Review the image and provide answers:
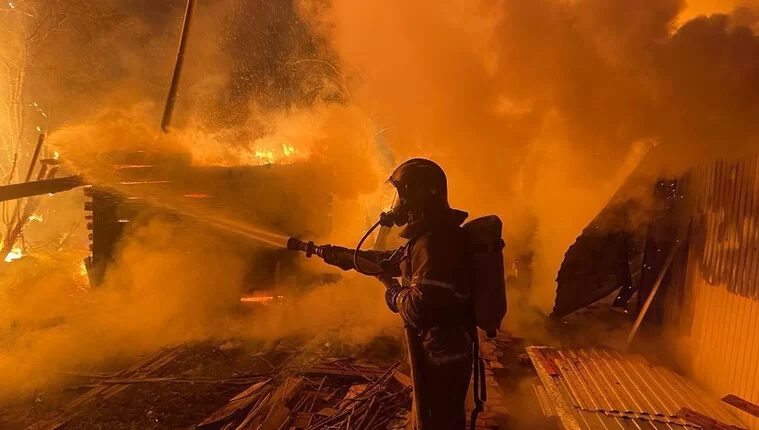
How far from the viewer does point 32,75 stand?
16453 millimetres

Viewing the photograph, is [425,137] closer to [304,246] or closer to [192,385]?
[304,246]

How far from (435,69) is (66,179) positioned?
6.92 metres

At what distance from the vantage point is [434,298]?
3.22 m

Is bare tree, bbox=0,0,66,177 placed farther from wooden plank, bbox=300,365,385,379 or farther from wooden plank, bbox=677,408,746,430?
wooden plank, bbox=677,408,746,430

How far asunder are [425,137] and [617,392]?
5480mm

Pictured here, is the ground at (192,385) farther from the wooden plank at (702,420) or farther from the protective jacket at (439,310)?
the protective jacket at (439,310)

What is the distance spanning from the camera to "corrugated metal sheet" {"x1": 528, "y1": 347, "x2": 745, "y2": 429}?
4.18 metres

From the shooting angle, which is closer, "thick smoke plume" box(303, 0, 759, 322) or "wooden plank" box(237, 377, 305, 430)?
"thick smoke plume" box(303, 0, 759, 322)

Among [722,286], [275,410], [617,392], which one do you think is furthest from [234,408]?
[722,286]

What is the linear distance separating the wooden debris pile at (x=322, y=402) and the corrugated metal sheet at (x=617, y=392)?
1.83 metres

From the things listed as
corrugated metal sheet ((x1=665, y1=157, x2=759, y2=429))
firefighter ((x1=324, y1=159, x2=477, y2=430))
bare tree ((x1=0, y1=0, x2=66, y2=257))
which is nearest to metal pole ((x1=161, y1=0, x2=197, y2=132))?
firefighter ((x1=324, y1=159, x2=477, y2=430))

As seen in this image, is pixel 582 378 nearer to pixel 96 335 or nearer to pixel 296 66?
pixel 96 335

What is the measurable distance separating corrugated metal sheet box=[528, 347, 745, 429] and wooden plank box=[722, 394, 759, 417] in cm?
27

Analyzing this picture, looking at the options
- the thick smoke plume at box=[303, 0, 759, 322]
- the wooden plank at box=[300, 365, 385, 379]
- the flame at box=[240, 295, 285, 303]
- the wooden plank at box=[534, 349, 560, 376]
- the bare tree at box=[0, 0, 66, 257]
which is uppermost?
the bare tree at box=[0, 0, 66, 257]
